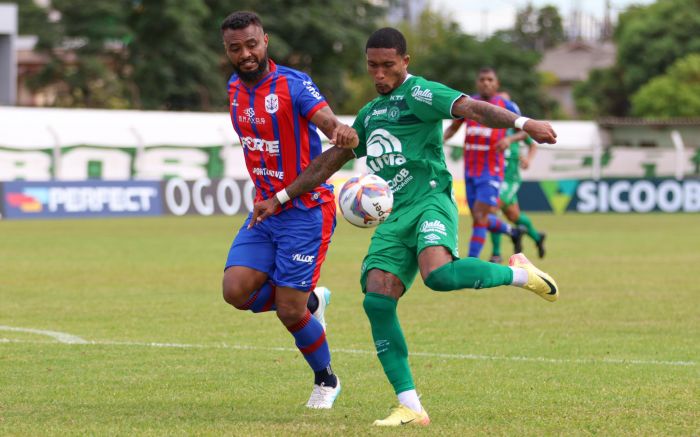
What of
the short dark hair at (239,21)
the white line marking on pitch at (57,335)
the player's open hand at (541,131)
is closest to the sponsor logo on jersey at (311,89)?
the short dark hair at (239,21)

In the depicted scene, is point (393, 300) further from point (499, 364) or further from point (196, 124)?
point (196, 124)

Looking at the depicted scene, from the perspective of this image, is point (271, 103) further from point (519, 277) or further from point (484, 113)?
point (519, 277)

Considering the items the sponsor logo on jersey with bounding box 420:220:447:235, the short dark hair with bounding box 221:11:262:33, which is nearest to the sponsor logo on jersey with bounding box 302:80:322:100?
the short dark hair with bounding box 221:11:262:33

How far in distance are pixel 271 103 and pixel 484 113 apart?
53.0 inches

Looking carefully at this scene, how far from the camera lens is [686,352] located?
9805 mm

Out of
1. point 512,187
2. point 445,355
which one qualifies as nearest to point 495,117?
point 445,355

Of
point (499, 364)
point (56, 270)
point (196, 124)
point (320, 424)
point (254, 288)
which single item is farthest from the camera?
point (196, 124)

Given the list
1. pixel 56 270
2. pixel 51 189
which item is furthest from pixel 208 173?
pixel 56 270

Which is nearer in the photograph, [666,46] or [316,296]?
[316,296]

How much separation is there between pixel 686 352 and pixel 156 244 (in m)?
14.2

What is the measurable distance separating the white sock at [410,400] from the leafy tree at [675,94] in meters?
68.9

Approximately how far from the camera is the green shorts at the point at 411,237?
23.7 feet

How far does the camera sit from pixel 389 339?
282 inches

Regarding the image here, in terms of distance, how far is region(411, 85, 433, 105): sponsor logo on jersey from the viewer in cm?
726
